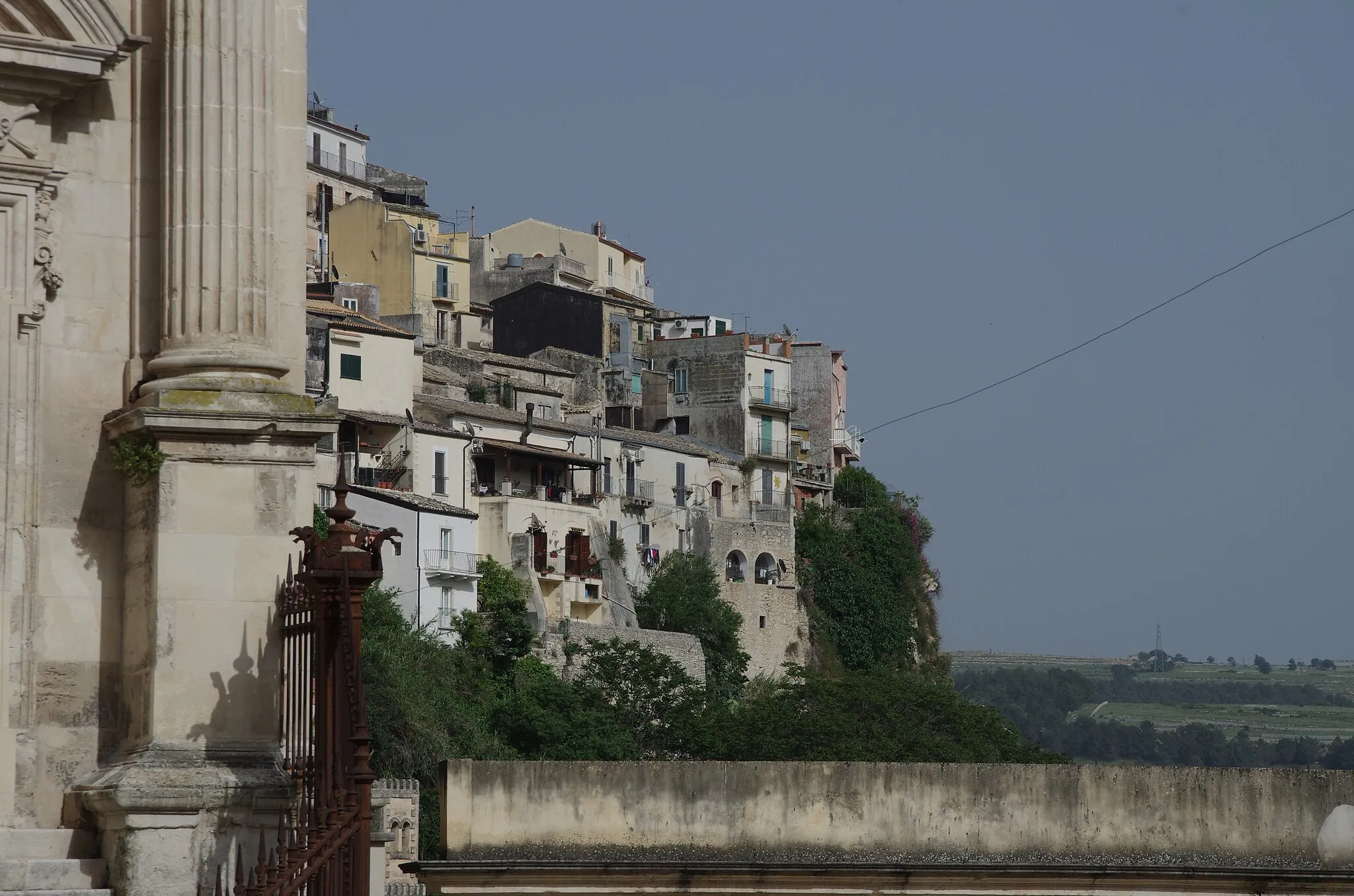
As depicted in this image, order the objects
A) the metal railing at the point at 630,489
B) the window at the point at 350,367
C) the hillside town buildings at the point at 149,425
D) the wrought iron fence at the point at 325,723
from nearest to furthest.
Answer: the wrought iron fence at the point at 325,723
the hillside town buildings at the point at 149,425
the window at the point at 350,367
the metal railing at the point at 630,489

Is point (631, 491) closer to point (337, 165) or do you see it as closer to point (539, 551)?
point (539, 551)

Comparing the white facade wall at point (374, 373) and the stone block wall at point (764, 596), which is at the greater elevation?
the white facade wall at point (374, 373)

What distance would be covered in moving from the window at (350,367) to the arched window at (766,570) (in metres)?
21.3

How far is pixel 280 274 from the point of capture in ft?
36.6

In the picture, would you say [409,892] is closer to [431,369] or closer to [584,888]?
[584,888]

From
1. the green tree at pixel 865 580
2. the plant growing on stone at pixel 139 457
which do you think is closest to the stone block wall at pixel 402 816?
the plant growing on stone at pixel 139 457

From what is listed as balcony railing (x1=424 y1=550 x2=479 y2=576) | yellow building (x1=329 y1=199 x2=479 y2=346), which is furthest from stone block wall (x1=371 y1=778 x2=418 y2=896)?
yellow building (x1=329 y1=199 x2=479 y2=346)

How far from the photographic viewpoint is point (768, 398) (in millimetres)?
87750

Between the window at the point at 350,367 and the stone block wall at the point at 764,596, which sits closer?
the window at the point at 350,367

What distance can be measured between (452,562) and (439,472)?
2994 millimetres

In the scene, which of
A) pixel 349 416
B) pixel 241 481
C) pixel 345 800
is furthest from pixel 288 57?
pixel 349 416

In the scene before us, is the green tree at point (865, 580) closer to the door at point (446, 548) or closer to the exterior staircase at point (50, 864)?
the door at point (446, 548)

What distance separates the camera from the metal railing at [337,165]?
86.2 meters

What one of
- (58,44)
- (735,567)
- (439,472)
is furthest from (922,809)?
(735,567)
